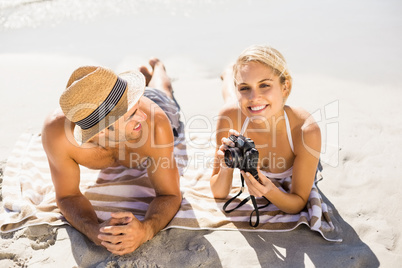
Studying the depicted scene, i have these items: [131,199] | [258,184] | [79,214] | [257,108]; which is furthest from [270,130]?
[79,214]

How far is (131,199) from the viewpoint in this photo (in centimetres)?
328

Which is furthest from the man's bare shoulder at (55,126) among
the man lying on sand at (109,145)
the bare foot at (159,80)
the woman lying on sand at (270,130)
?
the bare foot at (159,80)

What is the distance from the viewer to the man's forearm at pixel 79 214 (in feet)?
9.10

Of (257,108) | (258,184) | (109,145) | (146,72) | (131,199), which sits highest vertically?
(146,72)

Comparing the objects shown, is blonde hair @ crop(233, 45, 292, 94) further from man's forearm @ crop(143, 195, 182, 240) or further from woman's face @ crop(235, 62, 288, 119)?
man's forearm @ crop(143, 195, 182, 240)

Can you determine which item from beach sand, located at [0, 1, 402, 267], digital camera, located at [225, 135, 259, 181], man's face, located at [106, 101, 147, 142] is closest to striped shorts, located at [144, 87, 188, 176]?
beach sand, located at [0, 1, 402, 267]

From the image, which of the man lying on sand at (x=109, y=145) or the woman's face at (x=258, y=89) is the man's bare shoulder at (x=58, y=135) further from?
the woman's face at (x=258, y=89)

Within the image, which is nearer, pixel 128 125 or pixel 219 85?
pixel 128 125

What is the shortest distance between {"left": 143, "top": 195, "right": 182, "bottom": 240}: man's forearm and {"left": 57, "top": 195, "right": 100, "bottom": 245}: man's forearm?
40 cm

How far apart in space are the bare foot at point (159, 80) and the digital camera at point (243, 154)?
7.72 ft

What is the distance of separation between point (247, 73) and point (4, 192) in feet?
8.10

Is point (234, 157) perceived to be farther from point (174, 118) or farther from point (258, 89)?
point (174, 118)

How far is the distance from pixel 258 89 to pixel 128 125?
3.26 feet

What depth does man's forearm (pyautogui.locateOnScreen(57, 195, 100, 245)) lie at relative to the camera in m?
2.77
